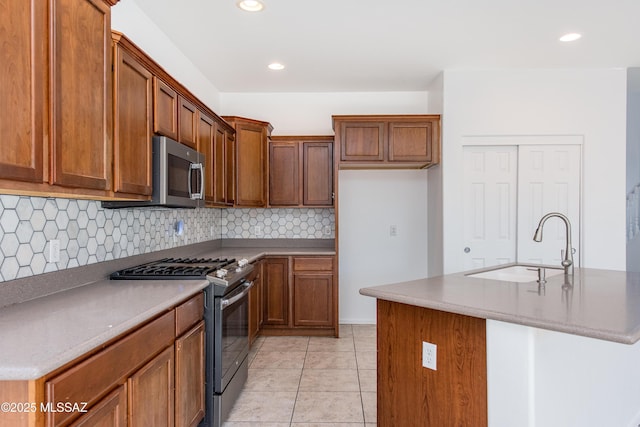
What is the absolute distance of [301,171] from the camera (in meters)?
4.25

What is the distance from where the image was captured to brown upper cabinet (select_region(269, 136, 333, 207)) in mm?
4242

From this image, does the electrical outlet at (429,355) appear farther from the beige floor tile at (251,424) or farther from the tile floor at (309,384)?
the beige floor tile at (251,424)

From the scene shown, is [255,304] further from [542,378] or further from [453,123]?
[453,123]

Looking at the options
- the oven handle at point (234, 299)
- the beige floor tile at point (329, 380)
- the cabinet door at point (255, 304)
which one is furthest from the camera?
the cabinet door at point (255, 304)

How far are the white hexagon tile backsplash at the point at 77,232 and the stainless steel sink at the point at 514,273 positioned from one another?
2.31 meters

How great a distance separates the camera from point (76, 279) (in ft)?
6.61

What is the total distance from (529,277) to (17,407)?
8.86ft

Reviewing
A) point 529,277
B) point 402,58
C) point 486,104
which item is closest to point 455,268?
point 529,277

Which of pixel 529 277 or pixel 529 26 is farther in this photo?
pixel 529 26

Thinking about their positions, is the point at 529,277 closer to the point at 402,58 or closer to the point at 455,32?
the point at 455,32

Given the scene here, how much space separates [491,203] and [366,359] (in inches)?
81.6

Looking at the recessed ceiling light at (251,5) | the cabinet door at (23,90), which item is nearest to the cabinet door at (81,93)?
the cabinet door at (23,90)

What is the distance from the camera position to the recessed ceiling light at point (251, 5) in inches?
99.4

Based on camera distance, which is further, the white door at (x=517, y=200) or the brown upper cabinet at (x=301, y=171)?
the brown upper cabinet at (x=301, y=171)
